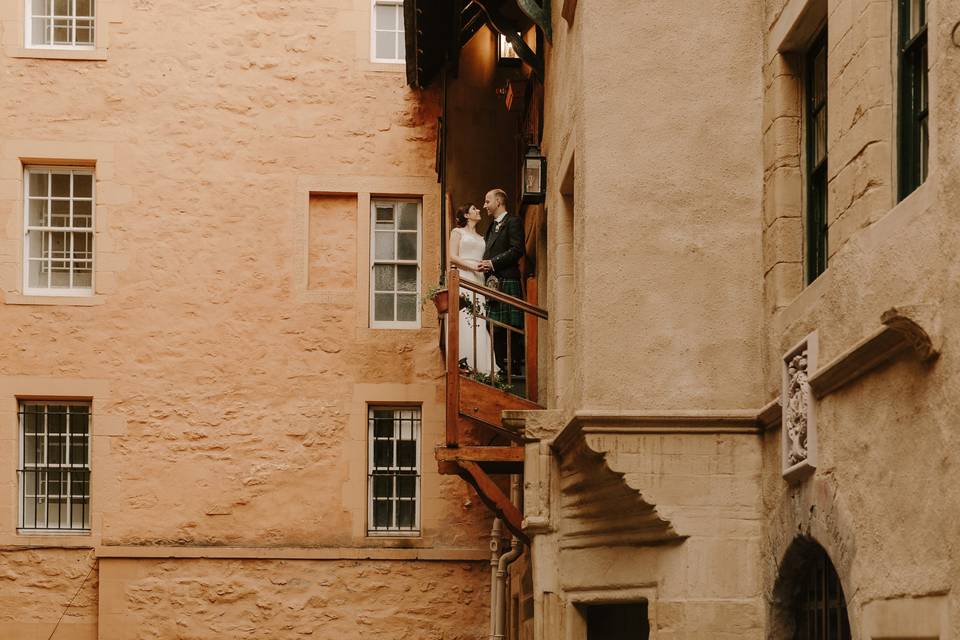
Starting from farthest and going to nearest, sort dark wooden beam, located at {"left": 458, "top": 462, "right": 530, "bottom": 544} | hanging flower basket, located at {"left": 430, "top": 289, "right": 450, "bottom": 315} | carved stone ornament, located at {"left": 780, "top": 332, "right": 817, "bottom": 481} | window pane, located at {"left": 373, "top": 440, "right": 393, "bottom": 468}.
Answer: window pane, located at {"left": 373, "top": 440, "right": 393, "bottom": 468}, hanging flower basket, located at {"left": 430, "top": 289, "right": 450, "bottom": 315}, dark wooden beam, located at {"left": 458, "top": 462, "right": 530, "bottom": 544}, carved stone ornament, located at {"left": 780, "top": 332, "right": 817, "bottom": 481}

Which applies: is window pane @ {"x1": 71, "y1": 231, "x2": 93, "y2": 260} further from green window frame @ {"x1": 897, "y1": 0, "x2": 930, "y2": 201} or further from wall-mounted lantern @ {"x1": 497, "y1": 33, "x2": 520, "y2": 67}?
green window frame @ {"x1": 897, "y1": 0, "x2": 930, "y2": 201}

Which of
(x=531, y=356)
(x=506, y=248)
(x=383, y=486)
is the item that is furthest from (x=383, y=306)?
(x=531, y=356)

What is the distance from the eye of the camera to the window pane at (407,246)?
1916cm

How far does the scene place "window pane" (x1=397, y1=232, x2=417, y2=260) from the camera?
19.2 metres

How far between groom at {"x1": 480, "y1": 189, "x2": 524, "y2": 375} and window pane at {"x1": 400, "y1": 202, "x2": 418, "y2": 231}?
357 cm

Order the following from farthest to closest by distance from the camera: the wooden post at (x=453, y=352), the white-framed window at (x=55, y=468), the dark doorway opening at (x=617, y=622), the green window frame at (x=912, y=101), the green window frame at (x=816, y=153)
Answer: the white-framed window at (x=55, y=468) < the wooden post at (x=453, y=352) < the dark doorway opening at (x=617, y=622) < the green window frame at (x=816, y=153) < the green window frame at (x=912, y=101)

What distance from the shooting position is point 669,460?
1076 cm

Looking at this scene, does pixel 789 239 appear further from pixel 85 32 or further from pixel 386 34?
pixel 85 32

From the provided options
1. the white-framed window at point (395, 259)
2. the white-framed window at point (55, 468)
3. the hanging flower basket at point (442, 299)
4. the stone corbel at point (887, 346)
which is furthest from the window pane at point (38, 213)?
the stone corbel at point (887, 346)

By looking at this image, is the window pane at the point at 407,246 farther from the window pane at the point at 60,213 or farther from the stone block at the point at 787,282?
the stone block at the point at 787,282

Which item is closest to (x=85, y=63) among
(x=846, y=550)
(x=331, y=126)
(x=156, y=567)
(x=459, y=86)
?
(x=331, y=126)

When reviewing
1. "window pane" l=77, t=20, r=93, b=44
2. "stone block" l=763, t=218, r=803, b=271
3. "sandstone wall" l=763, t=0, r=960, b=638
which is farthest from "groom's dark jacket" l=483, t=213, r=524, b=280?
"window pane" l=77, t=20, r=93, b=44

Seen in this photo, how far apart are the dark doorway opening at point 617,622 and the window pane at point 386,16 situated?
809 centimetres

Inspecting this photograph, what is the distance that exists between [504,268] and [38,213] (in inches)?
248
